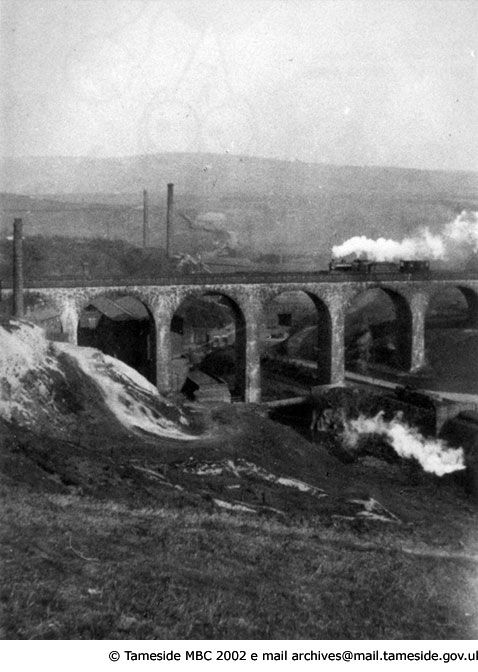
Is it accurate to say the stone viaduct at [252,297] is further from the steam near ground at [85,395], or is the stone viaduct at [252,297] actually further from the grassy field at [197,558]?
the grassy field at [197,558]

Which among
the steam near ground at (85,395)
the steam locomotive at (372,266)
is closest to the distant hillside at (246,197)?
→ the steam locomotive at (372,266)

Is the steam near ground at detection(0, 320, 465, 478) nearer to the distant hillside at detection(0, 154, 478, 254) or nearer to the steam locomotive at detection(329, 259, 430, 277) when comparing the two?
the steam locomotive at detection(329, 259, 430, 277)

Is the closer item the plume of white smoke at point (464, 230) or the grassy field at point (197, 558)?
the grassy field at point (197, 558)

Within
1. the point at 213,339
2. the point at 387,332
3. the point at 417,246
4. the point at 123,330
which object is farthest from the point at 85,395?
the point at 417,246

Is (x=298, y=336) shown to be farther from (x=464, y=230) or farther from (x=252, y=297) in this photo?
(x=464, y=230)

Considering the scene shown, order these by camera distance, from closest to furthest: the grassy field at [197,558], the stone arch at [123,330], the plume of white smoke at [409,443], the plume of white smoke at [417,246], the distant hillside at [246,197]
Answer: the grassy field at [197,558] → the plume of white smoke at [409,443] → the stone arch at [123,330] → the plume of white smoke at [417,246] → the distant hillside at [246,197]
